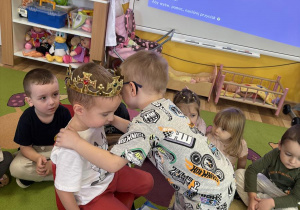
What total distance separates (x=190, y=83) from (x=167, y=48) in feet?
1.71

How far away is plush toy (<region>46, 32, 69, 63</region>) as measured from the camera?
120 inches

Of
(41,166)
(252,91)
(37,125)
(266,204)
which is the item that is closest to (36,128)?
(37,125)

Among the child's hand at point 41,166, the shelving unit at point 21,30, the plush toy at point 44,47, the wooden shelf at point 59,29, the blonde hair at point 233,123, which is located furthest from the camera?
the plush toy at point 44,47

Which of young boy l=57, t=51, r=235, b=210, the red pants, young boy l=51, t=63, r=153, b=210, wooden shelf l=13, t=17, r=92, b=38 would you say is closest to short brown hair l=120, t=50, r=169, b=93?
young boy l=57, t=51, r=235, b=210

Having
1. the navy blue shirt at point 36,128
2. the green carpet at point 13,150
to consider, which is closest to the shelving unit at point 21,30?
the green carpet at point 13,150

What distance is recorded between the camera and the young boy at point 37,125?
60.2 inches

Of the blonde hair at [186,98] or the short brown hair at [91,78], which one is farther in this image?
the blonde hair at [186,98]

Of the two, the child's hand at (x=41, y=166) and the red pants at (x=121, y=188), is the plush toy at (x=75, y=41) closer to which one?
the child's hand at (x=41, y=166)

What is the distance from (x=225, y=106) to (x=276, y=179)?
1605mm

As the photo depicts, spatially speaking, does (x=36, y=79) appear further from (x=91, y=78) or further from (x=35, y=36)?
(x=35, y=36)

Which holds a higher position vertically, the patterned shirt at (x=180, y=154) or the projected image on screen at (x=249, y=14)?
the projected image on screen at (x=249, y=14)

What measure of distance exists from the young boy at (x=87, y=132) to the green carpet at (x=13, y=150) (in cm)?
55

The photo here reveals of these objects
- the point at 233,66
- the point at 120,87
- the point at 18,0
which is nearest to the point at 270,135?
the point at 233,66

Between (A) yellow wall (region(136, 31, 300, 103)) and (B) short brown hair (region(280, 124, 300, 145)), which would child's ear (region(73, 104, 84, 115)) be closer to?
(B) short brown hair (region(280, 124, 300, 145))
